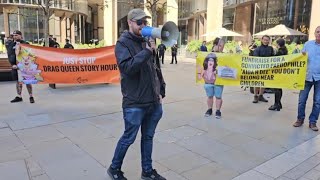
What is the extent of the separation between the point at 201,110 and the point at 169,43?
182 inches

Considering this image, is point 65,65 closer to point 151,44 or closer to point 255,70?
point 255,70

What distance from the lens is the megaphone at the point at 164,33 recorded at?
3.06 m

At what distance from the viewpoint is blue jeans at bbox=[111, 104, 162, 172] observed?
343 centimetres

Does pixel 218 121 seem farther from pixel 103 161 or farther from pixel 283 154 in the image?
pixel 103 161

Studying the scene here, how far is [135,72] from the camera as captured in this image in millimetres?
3215

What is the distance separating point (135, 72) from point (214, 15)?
26.6 m

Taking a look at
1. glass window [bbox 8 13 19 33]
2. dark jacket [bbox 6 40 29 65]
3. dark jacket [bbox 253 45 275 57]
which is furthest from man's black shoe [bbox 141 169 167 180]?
glass window [bbox 8 13 19 33]

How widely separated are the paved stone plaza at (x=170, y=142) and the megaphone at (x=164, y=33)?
175cm

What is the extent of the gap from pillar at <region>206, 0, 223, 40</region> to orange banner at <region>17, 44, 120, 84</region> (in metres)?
20.0

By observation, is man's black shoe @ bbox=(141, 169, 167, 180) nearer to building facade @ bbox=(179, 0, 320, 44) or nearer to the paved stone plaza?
the paved stone plaza

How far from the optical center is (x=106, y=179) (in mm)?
3852

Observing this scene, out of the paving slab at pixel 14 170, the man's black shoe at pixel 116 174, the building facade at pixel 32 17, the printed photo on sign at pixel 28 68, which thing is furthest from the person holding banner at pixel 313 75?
the building facade at pixel 32 17

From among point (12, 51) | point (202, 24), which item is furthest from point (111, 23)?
point (12, 51)

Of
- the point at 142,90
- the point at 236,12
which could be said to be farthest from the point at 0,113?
the point at 236,12
